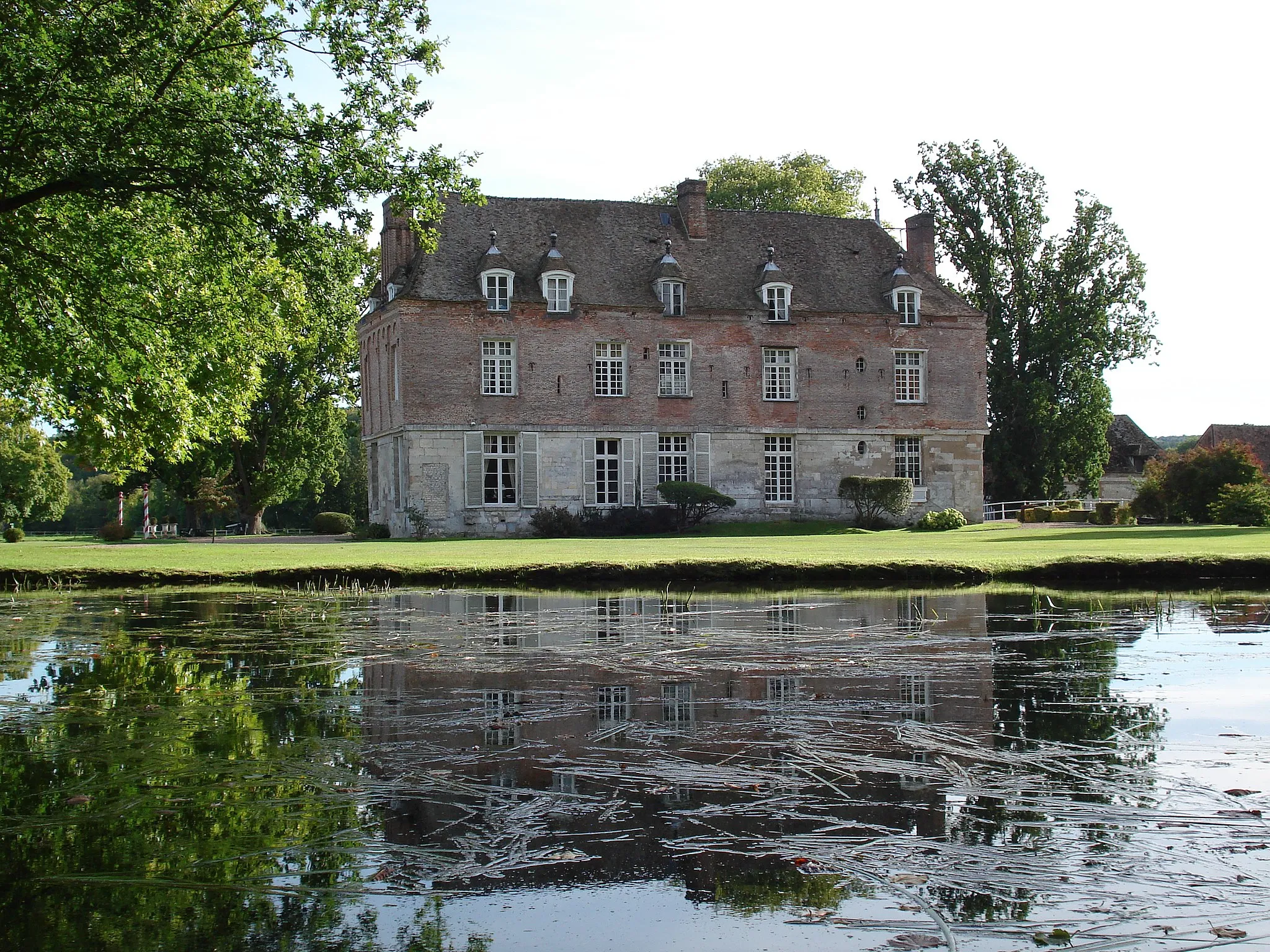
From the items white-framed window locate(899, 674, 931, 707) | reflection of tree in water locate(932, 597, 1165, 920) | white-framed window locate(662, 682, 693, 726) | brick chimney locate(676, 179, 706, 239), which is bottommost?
reflection of tree in water locate(932, 597, 1165, 920)

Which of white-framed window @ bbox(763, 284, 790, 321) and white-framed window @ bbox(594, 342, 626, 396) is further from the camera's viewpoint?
white-framed window @ bbox(763, 284, 790, 321)

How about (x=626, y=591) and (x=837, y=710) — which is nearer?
(x=837, y=710)

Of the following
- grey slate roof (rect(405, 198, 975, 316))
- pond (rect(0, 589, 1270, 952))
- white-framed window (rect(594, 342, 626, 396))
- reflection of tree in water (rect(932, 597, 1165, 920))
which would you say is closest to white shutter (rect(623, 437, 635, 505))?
white-framed window (rect(594, 342, 626, 396))

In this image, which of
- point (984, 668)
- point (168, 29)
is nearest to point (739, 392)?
point (168, 29)

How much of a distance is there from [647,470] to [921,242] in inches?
471

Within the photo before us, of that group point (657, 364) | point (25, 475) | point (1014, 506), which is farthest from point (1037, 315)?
point (25, 475)

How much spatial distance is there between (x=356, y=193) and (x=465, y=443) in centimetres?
1945

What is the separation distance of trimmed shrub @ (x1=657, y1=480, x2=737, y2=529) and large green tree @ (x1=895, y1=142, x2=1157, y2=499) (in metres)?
15.4

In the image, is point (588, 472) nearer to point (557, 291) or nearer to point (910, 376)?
point (557, 291)

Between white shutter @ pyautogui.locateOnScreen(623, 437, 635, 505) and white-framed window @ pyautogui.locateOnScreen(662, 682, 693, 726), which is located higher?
white shutter @ pyautogui.locateOnScreen(623, 437, 635, 505)

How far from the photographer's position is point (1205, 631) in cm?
1098

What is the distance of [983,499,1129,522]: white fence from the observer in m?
42.3

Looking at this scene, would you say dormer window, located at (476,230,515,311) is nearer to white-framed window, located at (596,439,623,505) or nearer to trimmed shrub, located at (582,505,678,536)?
white-framed window, located at (596,439,623,505)

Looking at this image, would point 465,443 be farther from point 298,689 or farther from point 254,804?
point 254,804
